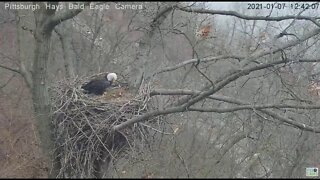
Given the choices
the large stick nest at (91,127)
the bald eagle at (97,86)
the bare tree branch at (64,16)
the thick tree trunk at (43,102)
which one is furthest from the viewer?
the bald eagle at (97,86)

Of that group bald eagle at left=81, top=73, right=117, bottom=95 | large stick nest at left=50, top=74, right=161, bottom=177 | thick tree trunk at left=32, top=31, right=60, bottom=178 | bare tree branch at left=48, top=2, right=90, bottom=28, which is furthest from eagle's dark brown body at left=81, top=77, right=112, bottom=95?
bare tree branch at left=48, top=2, right=90, bottom=28

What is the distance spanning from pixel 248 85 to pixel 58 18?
5.72 metres

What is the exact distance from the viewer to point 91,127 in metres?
5.55

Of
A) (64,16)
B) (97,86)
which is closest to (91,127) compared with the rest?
(97,86)

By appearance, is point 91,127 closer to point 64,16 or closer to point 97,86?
point 97,86

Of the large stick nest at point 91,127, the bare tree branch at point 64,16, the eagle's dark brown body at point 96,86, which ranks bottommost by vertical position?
the large stick nest at point 91,127

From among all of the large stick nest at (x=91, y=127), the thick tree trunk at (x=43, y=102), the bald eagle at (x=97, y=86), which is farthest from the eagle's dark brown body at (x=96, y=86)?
the thick tree trunk at (x=43, y=102)

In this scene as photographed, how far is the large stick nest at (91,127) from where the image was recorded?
5.61 meters

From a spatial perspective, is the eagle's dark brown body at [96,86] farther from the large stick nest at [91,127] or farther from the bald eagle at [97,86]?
the large stick nest at [91,127]

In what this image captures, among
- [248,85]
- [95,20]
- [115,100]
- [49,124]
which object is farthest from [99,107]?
[95,20]

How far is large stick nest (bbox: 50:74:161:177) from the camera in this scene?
18.4 ft

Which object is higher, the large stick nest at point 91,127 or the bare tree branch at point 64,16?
the bare tree branch at point 64,16

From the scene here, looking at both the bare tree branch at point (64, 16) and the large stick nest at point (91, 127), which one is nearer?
the bare tree branch at point (64, 16)

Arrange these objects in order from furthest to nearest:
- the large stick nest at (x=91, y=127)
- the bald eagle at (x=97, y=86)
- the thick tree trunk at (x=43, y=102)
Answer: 1. the bald eagle at (x=97, y=86)
2. the thick tree trunk at (x=43, y=102)
3. the large stick nest at (x=91, y=127)
